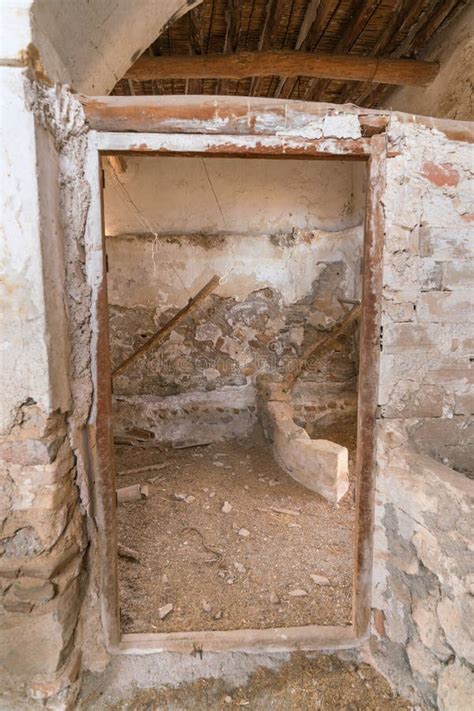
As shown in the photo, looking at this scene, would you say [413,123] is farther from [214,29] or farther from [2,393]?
[214,29]

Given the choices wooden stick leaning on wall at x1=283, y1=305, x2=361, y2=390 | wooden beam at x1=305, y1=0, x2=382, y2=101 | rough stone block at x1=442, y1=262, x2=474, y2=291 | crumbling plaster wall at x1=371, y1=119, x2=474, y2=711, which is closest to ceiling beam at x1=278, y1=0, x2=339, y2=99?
wooden beam at x1=305, y1=0, x2=382, y2=101

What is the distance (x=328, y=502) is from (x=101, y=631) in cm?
218

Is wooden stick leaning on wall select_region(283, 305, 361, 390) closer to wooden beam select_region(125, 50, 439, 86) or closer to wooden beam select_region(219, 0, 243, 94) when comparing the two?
wooden beam select_region(125, 50, 439, 86)

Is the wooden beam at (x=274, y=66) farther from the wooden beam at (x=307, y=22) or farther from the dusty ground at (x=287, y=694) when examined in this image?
the dusty ground at (x=287, y=694)

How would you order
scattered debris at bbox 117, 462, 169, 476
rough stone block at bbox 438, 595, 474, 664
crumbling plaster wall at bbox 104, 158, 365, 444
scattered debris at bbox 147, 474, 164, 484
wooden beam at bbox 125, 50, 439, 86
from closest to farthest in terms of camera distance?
rough stone block at bbox 438, 595, 474, 664 < wooden beam at bbox 125, 50, 439, 86 < scattered debris at bbox 147, 474, 164, 484 < scattered debris at bbox 117, 462, 169, 476 < crumbling plaster wall at bbox 104, 158, 365, 444

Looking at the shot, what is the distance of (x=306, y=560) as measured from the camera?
2.72 metres

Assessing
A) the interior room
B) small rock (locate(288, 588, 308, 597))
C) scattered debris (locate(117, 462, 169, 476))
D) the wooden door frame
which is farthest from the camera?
the interior room

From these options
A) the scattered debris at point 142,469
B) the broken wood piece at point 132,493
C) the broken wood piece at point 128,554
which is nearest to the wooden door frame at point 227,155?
the broken wood piece at point 128,554

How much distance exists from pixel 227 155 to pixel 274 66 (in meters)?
2.22

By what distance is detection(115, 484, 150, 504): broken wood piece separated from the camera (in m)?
3.43

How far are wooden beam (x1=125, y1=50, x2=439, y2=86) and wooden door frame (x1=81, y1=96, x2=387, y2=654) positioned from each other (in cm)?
209

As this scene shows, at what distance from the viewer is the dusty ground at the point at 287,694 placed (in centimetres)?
164

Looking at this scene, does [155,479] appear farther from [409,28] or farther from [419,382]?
[409,28]

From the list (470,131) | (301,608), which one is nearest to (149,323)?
(301,608)
